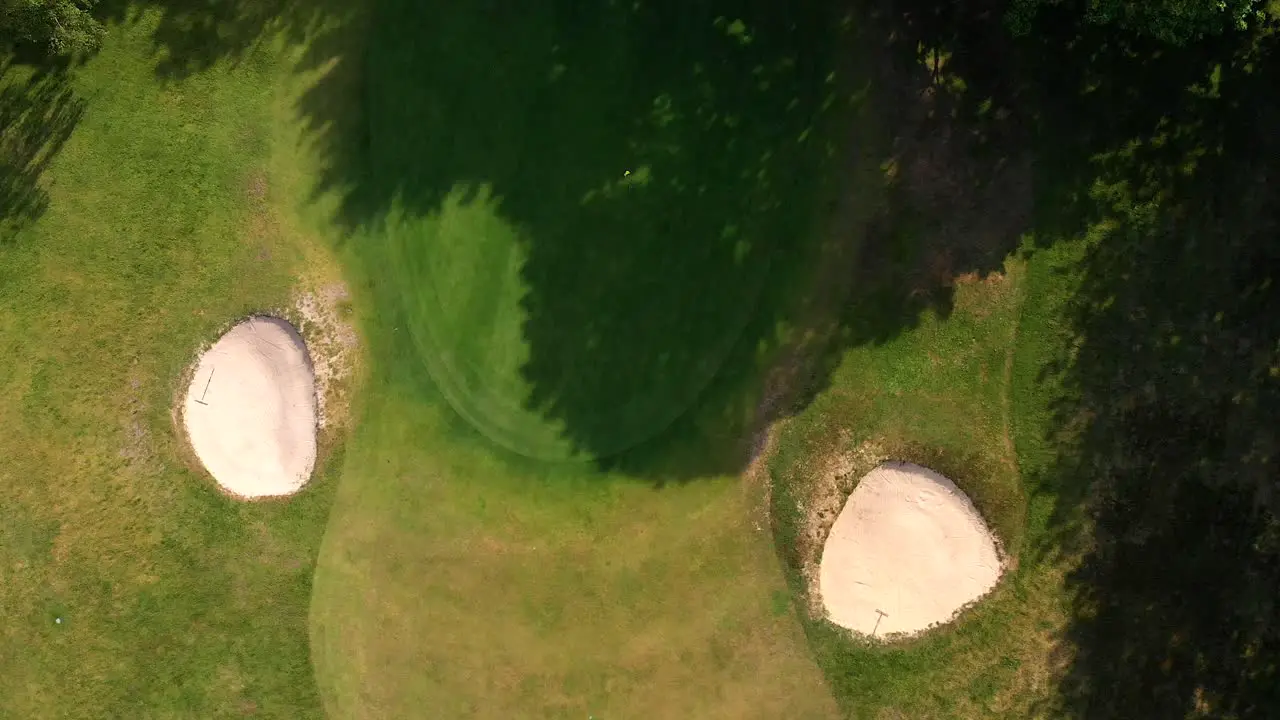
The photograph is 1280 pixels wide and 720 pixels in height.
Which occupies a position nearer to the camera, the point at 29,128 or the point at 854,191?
the point at 854,191

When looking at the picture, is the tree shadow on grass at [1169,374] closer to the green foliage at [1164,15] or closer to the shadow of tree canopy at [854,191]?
the shadow of tree canopy at [854,191]

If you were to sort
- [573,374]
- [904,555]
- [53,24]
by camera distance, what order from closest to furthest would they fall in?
[53,24] → [904,555] → [573,374]

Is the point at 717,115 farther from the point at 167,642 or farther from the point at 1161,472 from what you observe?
the point at 167,642

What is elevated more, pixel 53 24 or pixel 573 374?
pixel 53 24

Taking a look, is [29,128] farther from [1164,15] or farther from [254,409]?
[1164,15]

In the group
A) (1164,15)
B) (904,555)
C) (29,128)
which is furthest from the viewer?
(29,128)

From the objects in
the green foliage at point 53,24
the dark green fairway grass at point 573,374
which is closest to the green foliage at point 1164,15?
the dark green fairway grass at point 573,374

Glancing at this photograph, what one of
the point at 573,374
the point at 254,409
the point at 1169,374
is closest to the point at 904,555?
the point at 1169,374
